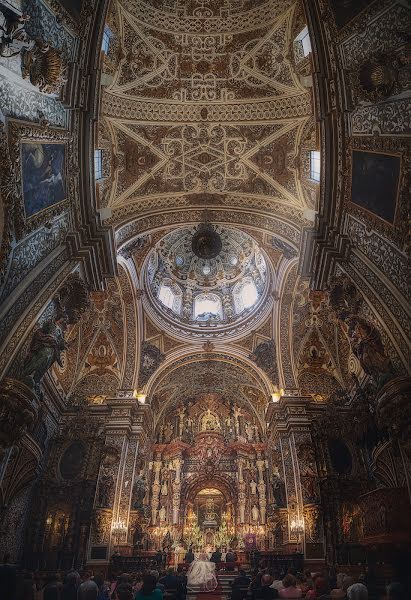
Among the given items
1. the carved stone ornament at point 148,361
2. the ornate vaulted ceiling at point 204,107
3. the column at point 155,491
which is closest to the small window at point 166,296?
the carved stone ornament at point 148,361

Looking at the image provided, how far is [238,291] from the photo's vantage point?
74.9 ft

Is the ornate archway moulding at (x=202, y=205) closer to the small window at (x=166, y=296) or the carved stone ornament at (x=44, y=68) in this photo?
the carved stone ornament at (x=44, y=68)

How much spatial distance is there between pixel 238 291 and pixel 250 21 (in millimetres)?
12941

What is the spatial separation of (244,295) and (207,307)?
2.27 metres

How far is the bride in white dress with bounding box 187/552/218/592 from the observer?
40.7 feet

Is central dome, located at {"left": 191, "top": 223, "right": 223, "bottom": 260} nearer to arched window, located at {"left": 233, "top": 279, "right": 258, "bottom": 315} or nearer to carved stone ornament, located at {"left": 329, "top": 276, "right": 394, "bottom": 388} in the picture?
arched window, located at {"left": 233, "top": 279, "right": 258, "bottom": 315}

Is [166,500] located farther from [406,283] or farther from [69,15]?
[69,15]

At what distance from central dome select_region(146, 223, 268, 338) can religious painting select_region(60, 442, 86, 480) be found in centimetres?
751

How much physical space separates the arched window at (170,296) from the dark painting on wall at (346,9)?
14.7 m

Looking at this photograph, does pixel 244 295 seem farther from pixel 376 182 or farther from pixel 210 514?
pixel 376 182

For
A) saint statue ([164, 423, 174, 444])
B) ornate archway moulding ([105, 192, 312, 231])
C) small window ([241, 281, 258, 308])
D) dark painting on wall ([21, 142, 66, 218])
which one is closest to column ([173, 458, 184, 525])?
saint statue ([164, 423, 174, 444])

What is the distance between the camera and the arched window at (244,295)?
2197cm

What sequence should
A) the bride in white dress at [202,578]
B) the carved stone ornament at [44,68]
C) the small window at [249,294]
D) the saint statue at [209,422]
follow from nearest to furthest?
the carved stone ornament at [44,68], the bride in white dress at [202,578], the small window at [249,294], the saint statue at [209,422]

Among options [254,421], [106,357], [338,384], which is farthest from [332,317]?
[106,357]
